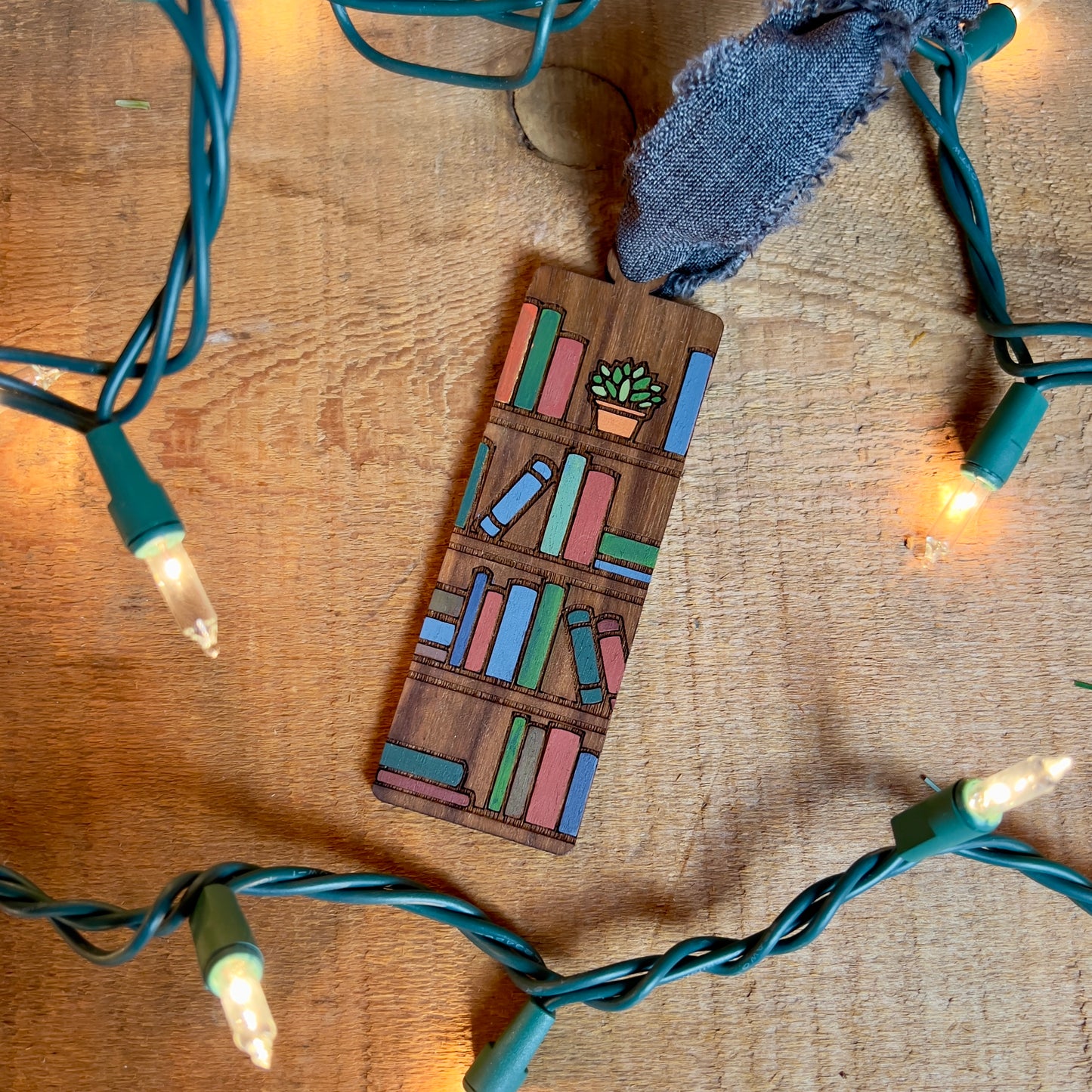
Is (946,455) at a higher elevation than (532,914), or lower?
higher

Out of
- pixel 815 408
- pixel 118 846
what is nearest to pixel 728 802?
pixel 815 408

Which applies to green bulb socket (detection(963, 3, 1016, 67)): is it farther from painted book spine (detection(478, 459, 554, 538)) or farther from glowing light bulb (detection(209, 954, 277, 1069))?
glowing light bulb (detection(209, 954, 277, 1069))

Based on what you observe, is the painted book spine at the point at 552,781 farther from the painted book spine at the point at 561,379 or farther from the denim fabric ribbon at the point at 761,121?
the denim fabric ribbon at the point at 761,121

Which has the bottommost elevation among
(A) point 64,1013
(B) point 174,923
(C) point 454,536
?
(A) point 64,1013

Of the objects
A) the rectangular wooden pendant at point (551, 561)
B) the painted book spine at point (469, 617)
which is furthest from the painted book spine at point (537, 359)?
the painted book spine at point (469, 617)

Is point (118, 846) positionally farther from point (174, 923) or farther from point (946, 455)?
point (946, 455)

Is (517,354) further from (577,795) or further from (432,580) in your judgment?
(577,795)
